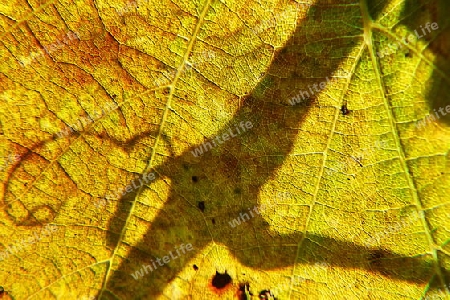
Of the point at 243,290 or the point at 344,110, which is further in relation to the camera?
the point at 243,290

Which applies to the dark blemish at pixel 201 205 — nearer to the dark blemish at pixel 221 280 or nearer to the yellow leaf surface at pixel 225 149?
the yellow leaf surface at pixel 225 149

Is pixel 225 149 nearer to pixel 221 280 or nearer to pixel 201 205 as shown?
pixel 201 205

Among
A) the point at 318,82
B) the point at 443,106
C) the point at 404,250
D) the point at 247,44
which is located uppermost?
the point at 247,44

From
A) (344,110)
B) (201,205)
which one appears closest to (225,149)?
(201,205)

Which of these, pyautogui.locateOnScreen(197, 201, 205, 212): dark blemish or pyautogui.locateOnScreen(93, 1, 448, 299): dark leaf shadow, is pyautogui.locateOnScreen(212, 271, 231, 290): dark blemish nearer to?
pyautogui.locateOnScreen(93, 1, 448, 299): dark leaf shadow

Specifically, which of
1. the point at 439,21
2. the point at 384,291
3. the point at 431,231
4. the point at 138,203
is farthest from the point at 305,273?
the point at 439,21

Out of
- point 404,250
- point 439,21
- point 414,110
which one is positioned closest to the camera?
point 439,21

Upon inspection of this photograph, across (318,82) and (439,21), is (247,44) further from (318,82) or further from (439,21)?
(439,21)

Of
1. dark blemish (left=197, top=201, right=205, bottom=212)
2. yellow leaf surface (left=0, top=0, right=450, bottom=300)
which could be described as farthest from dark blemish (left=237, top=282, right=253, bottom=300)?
dark blemish (left=197, top=201, right=205, bottom=212)
